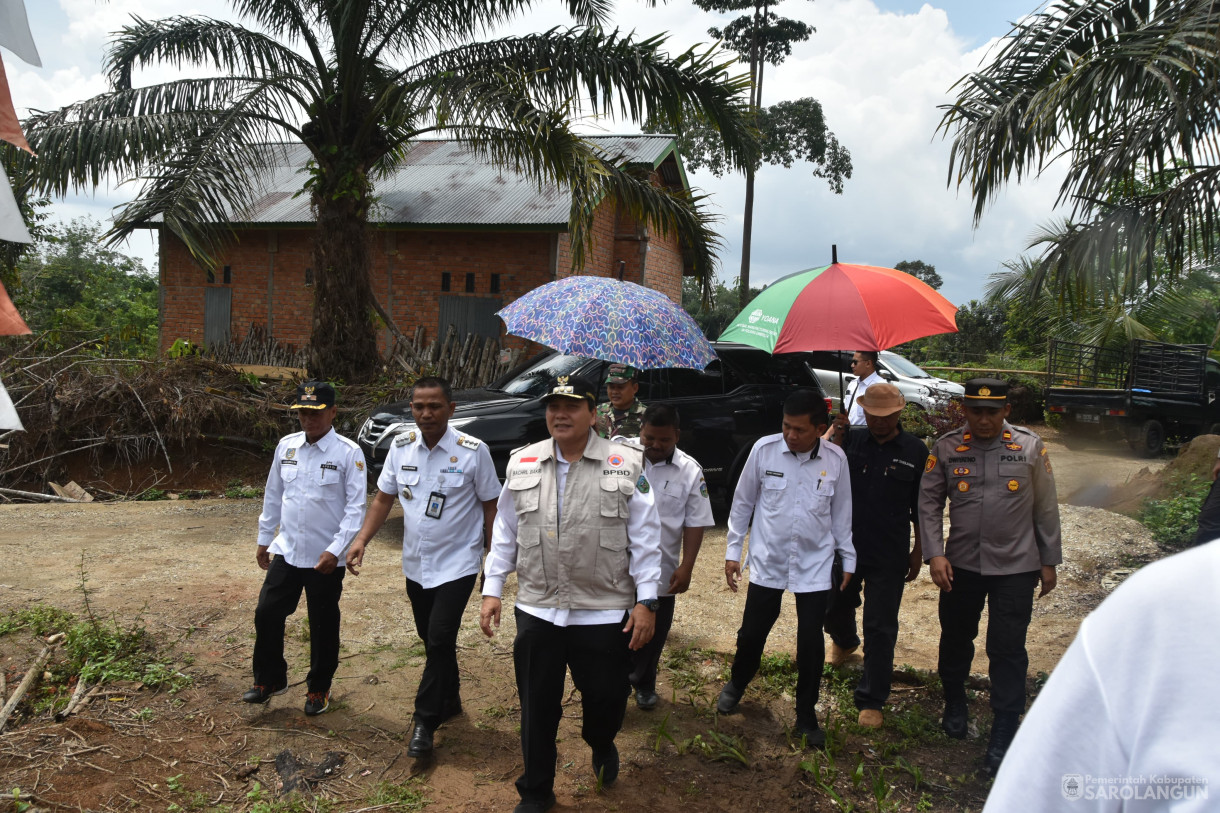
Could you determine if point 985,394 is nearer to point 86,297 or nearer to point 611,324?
point 611,324

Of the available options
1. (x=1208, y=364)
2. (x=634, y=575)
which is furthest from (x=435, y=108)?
A: (x=1208, y=364)

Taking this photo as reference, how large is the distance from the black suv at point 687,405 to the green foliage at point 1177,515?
3.50 m

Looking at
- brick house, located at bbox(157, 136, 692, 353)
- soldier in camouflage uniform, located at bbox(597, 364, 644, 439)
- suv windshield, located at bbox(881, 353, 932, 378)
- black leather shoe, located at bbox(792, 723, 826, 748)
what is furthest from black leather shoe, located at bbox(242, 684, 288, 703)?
suv windshield, located at bbox(881, 353, 932, 378)

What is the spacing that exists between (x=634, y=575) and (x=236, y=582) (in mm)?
4196

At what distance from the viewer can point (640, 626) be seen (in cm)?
350

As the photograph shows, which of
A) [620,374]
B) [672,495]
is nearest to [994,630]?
[672,495]

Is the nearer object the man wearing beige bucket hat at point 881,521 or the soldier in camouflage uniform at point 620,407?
the man wearing beige bucket hat at point 881,521

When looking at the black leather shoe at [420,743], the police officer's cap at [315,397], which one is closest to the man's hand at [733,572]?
the black leather shoe at [420,743]

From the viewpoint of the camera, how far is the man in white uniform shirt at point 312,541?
4418 millimetres

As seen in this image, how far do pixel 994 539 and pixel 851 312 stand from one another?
4.94 feet

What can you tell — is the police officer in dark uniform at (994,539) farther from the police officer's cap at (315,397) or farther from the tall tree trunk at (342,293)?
the tall tree trunk at (342,293)

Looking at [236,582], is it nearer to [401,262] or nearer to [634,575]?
[634,575]

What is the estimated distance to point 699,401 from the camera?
852cm

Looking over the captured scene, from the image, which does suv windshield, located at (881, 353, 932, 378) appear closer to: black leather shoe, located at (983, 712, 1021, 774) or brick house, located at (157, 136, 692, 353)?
brick house, located at (157, 136, 692, 353)
